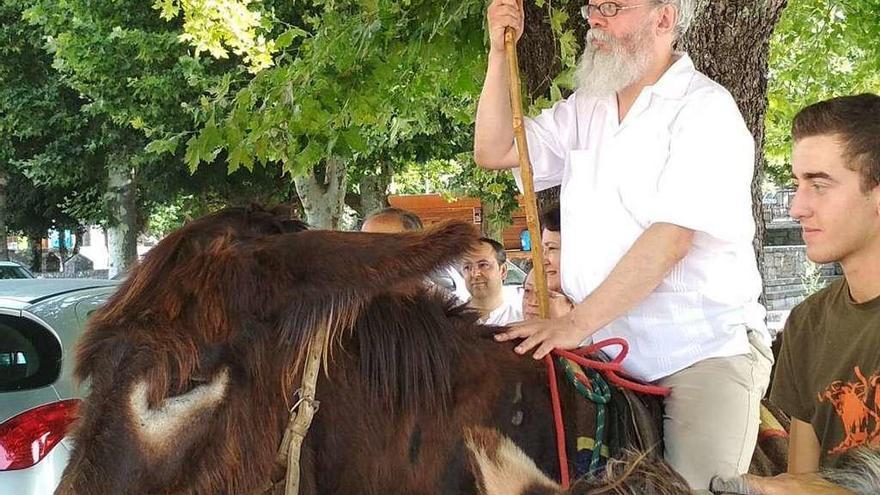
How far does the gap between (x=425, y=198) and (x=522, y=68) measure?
22453 mm

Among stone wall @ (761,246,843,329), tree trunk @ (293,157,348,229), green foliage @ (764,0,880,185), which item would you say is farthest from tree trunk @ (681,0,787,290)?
stone wall @ (761,246,843,329)

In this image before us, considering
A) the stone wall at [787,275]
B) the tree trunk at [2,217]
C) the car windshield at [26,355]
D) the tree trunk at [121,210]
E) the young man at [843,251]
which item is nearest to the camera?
the young man at [843,251]

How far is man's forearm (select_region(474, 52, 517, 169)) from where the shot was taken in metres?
2.92

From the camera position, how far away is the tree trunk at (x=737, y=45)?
4.93 m

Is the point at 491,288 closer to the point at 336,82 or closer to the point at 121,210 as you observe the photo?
the point at 336,82

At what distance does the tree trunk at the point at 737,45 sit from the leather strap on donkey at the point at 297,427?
3480mm

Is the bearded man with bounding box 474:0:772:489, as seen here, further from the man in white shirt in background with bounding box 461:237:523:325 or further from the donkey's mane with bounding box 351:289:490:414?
the man in white shirt in background with bounding box 461:237:523:325

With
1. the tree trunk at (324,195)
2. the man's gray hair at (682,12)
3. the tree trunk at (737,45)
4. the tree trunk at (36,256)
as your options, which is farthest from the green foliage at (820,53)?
the tree trunk at (36,256)

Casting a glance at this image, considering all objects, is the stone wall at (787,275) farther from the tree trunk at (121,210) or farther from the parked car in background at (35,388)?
the parked car in background at (35,388)

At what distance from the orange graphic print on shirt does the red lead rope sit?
44cm

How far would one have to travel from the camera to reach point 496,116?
2.96 metres

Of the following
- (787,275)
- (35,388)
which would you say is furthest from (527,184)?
(787,275)

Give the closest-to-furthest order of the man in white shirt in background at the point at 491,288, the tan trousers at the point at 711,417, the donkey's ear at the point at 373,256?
the donkey's ear at the point at 373,256 → the tan trousers at the point at 711,417 → the man in white shirt in background at the point at 491,288

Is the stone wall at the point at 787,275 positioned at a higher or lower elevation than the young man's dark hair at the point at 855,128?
lower
